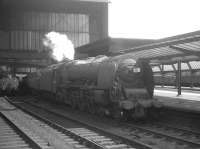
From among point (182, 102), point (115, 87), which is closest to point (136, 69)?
point (115, 87)

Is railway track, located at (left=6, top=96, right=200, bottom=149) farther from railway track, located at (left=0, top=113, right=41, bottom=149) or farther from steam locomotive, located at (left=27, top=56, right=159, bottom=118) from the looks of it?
railway track, located at (left=0, top=113, right=41, bottom=149)

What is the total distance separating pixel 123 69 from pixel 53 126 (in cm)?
387

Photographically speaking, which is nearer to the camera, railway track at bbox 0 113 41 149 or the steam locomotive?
railway track at bbox 0 113 41 149

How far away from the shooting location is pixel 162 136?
34.9ft

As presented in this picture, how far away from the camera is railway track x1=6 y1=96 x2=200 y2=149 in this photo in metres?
9.54

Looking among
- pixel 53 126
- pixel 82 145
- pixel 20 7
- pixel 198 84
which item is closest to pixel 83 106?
pixel 53 126

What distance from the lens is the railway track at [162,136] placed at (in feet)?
31.3

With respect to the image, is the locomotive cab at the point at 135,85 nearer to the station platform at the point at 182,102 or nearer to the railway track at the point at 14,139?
the station platform at the point at 182,102

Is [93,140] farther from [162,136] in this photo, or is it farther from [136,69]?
[136,69]

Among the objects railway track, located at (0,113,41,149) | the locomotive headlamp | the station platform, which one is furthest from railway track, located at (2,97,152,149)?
the station platform

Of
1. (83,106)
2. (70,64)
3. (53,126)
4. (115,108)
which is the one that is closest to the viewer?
(53,126)

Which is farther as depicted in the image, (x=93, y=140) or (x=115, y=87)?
(x=115, y=87)

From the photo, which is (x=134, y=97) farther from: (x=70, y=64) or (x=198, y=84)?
(x=198, y=84)

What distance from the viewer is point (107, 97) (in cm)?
1412
